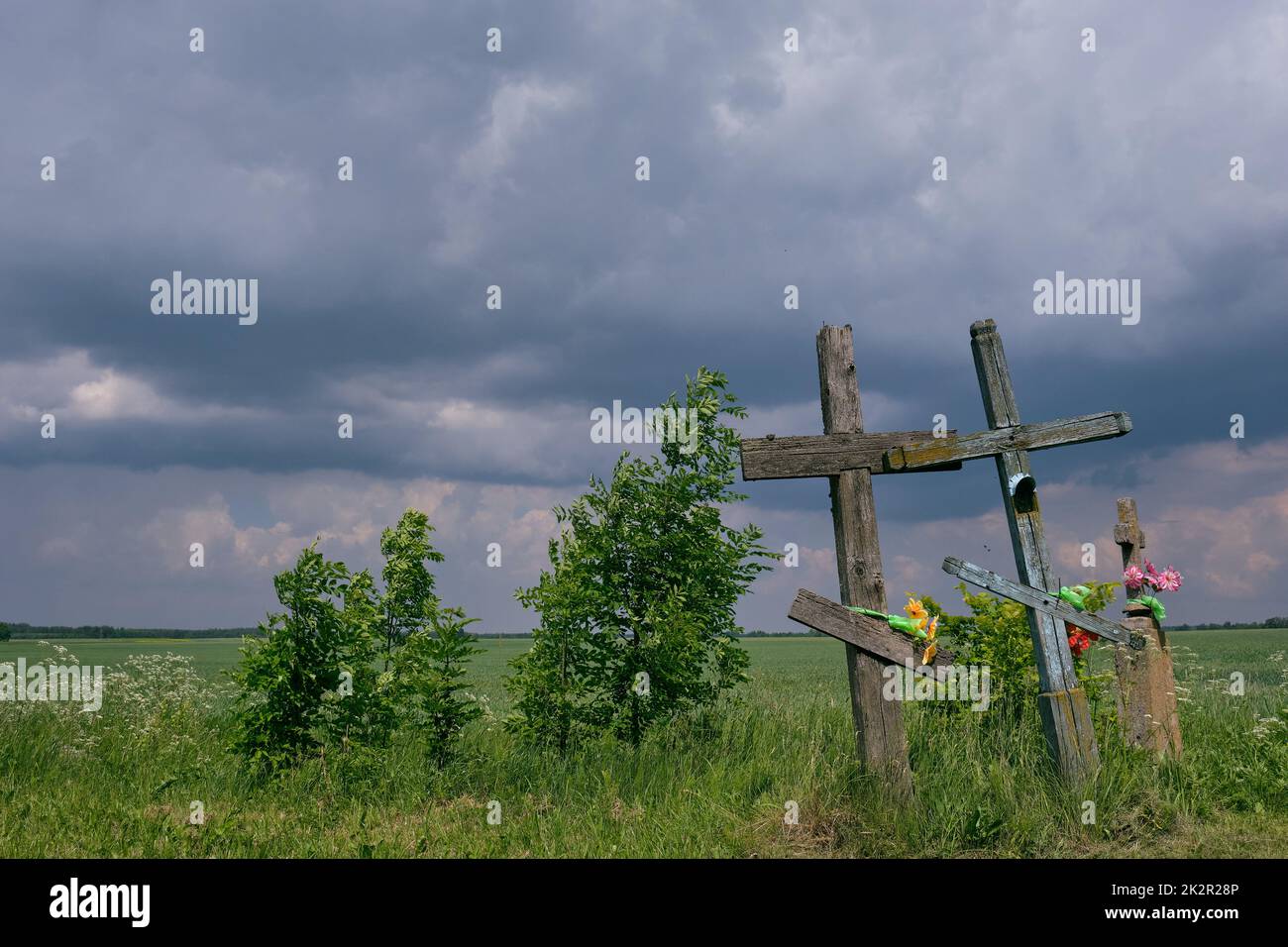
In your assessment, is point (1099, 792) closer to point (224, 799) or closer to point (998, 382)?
point (998, 382)

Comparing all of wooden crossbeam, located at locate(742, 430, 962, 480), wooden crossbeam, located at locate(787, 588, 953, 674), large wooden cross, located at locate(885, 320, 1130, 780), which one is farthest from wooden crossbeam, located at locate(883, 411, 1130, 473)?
wooden crossbeam, located at locate(787, 588, 953, 674)

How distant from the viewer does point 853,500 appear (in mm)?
8289

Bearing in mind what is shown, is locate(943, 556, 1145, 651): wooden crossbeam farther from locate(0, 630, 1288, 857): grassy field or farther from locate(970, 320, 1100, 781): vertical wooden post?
locate(0, 630, 1288, 857): grassy field

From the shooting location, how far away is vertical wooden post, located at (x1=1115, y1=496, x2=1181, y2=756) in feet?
30.9

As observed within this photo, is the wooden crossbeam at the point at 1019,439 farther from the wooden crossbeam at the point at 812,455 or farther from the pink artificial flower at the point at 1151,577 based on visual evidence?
the pink artificial flower at the point at 1151,577

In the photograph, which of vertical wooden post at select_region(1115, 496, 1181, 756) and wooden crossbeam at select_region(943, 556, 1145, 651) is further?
vertical wooden post at select_region(1115, 496, 1181, 756)

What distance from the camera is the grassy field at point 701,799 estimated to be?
24.5 ft

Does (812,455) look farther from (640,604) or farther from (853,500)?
(640,604)

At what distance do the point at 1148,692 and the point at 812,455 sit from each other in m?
4.86

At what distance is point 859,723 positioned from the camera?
8039mm

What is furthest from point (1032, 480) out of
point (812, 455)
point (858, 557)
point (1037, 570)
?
point (812, 455)

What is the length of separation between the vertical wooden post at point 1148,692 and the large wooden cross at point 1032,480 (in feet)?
4.35
